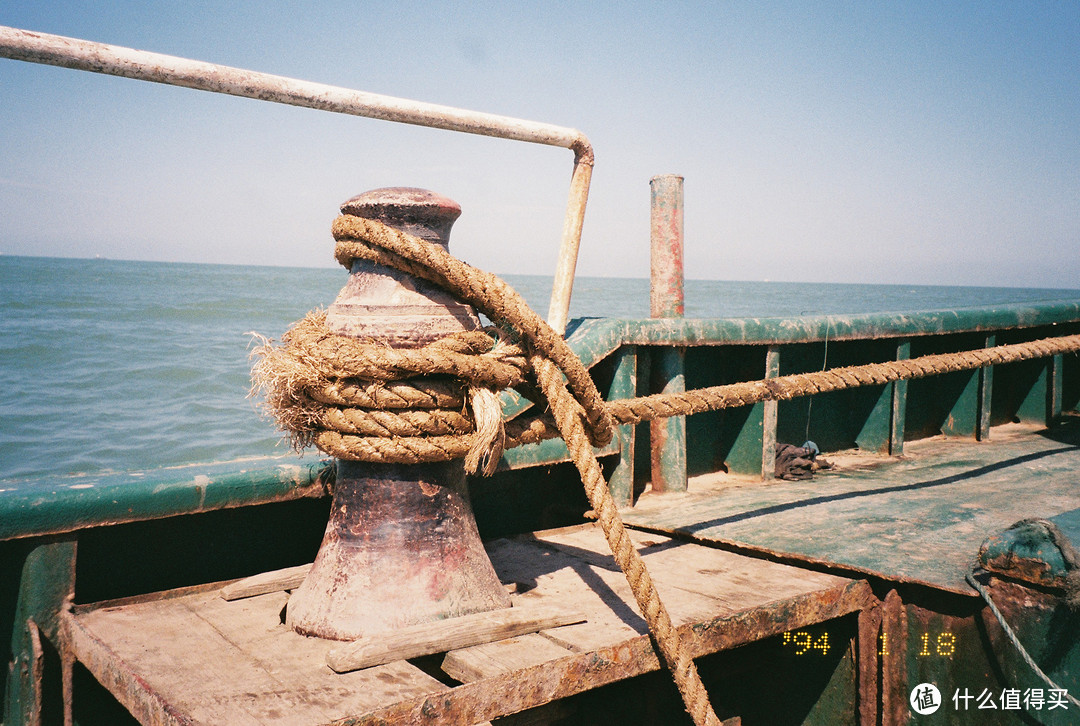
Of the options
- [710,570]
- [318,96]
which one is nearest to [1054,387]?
[710,570]

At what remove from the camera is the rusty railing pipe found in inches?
53.9

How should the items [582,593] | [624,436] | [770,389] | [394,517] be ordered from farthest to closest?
[624,436]
[770,389]
[582,593]
[394,517]

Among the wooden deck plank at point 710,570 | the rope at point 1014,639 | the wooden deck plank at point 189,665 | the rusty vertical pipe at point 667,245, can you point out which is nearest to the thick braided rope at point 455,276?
the wooden deck plank at point 710,570

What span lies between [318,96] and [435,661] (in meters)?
1.18

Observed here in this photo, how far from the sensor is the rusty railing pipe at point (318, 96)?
4.50 ft

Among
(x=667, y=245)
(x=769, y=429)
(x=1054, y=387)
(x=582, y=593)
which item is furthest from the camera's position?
(x=1054, y=387)

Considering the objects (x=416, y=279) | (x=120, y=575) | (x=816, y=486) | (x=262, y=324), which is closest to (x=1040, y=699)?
(x=816, y=486)

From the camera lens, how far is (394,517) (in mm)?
1670

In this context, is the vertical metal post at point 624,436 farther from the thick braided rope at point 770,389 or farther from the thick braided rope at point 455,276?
the thick braided rope at point 455,276

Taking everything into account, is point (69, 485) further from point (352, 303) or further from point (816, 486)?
point (816, 486)

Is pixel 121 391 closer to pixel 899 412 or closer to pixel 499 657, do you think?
pixel 899 412

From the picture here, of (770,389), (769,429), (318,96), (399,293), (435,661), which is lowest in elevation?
(435,661)

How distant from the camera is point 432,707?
50.9 inches
